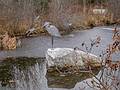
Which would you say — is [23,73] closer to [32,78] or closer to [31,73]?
[31,73]

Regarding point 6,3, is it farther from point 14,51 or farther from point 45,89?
point 45,89

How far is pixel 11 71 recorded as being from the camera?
8.44m

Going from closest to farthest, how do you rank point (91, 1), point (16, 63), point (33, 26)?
1. point (16, 63)
2. point (33, 26)
3. point (91, 1)

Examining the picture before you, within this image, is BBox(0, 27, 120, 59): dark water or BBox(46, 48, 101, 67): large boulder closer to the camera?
BBox(46, 48, 101, 67): large boulder

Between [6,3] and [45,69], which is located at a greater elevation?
[6,3]

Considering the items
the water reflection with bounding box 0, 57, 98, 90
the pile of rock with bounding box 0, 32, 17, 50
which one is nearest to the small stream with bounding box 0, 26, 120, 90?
the water reflection with bounding box 0, 57, 98, 90

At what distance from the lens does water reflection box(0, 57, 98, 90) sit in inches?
285

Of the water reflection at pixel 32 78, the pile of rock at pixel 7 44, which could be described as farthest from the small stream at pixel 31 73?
the pile of rock at pixel 7 44

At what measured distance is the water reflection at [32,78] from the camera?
723 centimetres

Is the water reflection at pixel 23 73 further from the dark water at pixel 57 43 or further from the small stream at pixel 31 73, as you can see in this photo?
the dark water at pixel 57 43

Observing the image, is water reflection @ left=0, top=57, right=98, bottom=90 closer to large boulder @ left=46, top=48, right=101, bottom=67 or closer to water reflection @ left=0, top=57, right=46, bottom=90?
water reflection @ left=0, top=57, right=46, bottom=90

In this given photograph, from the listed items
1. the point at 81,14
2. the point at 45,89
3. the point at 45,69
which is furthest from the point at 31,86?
the point at 81,14

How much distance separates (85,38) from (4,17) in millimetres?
3739

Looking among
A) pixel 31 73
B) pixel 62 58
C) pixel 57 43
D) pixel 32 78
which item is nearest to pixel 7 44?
pixel 57 43
